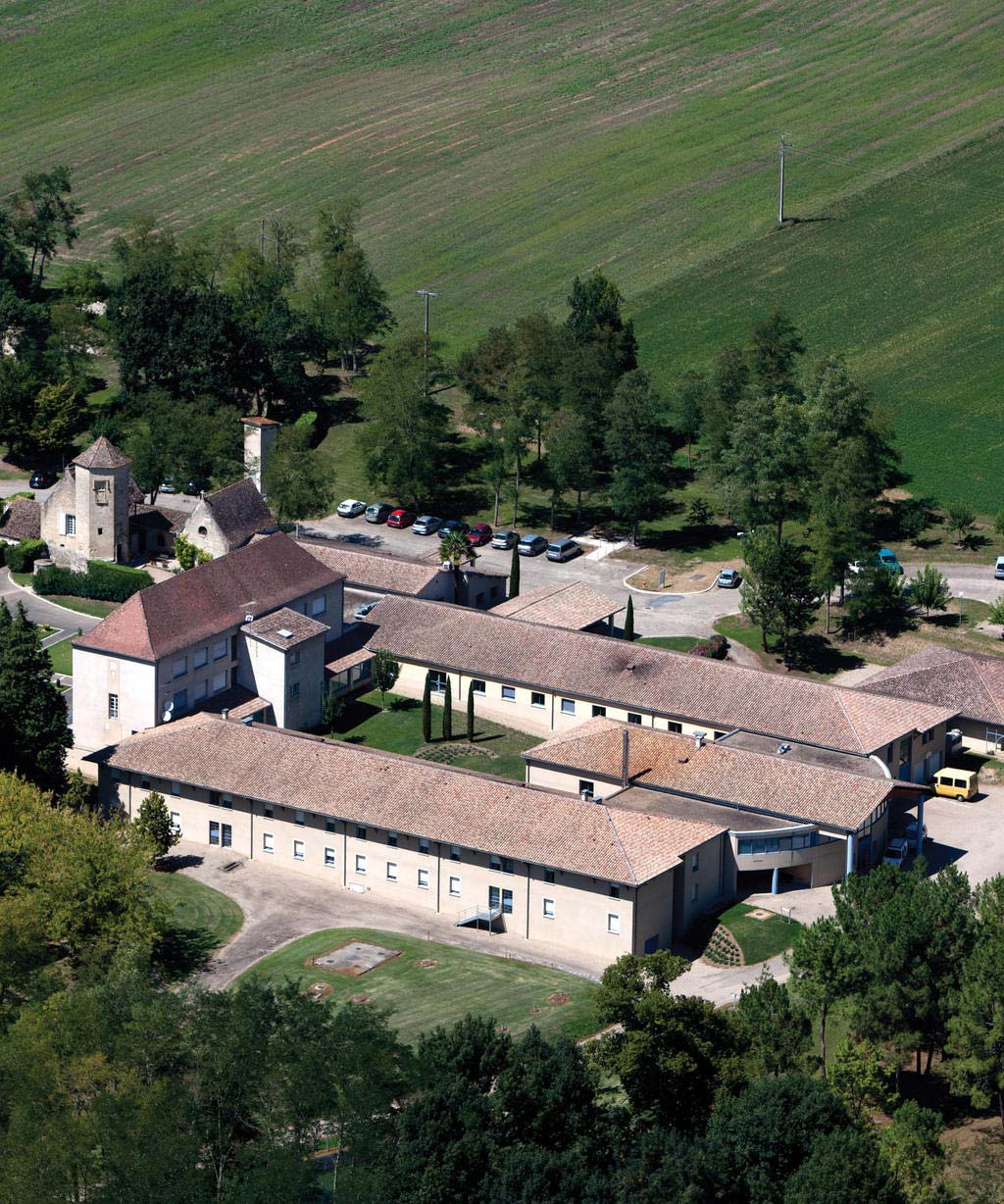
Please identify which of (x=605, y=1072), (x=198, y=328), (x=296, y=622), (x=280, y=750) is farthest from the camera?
(x=198, y=328)

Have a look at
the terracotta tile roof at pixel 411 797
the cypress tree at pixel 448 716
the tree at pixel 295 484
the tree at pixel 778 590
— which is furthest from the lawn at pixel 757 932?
the tree at pixel 295 484

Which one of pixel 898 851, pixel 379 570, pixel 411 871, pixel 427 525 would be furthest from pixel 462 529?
pixel 898 851

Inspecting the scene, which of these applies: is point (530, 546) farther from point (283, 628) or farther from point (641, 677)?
point (283, 628)

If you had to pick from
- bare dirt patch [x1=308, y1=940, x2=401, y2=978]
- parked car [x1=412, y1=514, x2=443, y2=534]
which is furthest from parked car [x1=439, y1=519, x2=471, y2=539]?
bare dirt patch [x1=308, y1=940, x2=401, y2=978]

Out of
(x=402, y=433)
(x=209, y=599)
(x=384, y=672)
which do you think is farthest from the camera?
(x=402, y=433)

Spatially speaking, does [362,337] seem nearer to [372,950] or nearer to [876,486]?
[876,486]

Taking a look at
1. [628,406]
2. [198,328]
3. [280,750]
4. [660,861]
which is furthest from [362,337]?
[660,861]

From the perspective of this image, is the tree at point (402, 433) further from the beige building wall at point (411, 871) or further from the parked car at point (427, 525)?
the beige building wall at point (411, 871)
